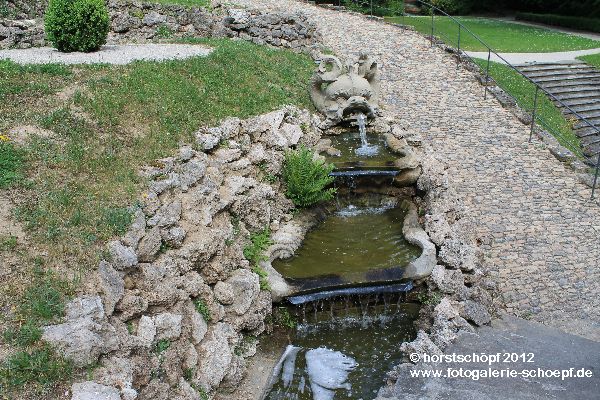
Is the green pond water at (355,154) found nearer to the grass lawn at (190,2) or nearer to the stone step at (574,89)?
the stone step at (574,89)

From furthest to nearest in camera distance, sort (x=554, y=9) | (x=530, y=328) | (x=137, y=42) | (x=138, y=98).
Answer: (x=554, y=9)
(x=137, y=42)
(x=138, y=98)
(x=530, y=328)

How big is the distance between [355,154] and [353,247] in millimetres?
2976

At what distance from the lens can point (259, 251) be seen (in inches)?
372

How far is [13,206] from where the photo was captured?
283 inches

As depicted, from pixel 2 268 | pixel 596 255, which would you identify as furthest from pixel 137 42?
pixel 596 255

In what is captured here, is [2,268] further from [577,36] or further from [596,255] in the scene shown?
[577,36]

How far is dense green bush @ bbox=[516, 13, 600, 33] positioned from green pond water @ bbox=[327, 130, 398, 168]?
2111cm

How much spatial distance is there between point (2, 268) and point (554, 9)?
1352 inches

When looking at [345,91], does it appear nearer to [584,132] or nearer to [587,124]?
[584,132]

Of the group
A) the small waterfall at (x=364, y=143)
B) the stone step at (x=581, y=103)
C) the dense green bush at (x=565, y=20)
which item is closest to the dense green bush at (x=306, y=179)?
the small waterfall at (x=364, y=143)

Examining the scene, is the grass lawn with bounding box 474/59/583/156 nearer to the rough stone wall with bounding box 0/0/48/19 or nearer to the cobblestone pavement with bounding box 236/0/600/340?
the cobblestone pavement with bounding box 236/0/600/340

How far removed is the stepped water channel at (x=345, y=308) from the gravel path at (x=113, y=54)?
5.68m

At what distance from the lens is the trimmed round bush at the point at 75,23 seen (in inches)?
504

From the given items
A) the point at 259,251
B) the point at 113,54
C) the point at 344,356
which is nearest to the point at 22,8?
the point at 113,54
